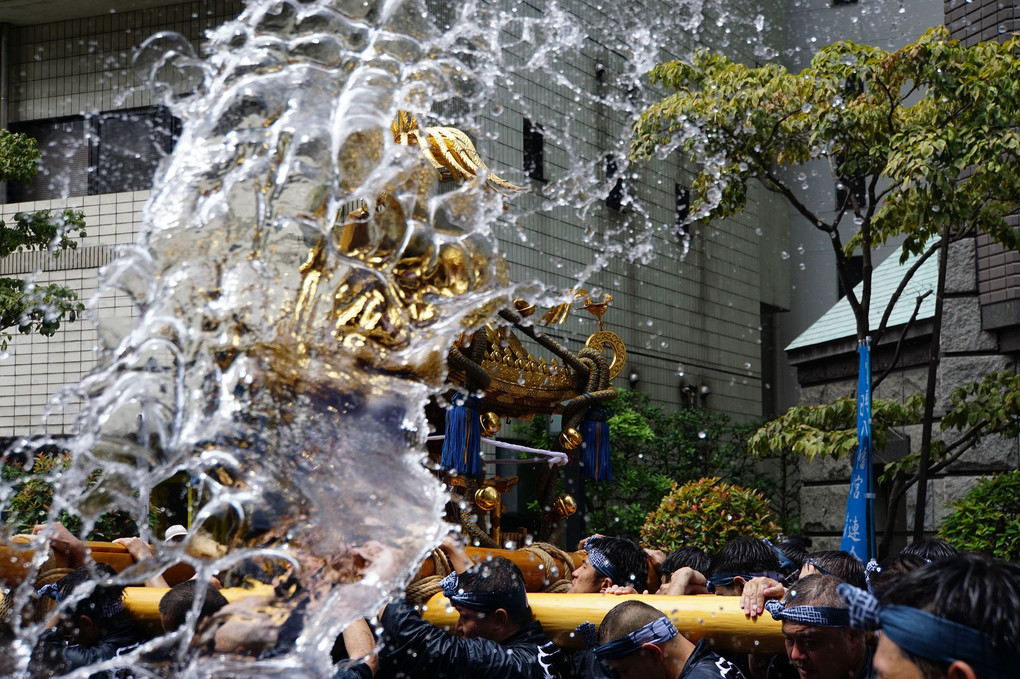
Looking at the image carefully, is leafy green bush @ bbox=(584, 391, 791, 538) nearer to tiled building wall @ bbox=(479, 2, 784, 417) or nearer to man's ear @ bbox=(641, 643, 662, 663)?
tiled building wall @ bbox=(479, 2, 784, 417)

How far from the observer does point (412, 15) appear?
15.4ft

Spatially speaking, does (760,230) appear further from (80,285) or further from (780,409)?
(80,285)

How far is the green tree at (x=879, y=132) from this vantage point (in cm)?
786

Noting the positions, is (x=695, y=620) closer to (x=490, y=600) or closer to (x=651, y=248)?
(x=490, y=600)

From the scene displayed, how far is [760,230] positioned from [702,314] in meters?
2.45

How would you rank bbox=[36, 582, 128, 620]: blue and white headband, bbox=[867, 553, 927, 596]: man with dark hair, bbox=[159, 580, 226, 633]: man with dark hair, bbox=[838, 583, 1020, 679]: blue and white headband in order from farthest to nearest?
bbox=[36, 582, 128, 620]: blue and white headband → bbox=[867, 553, 927, 596]: man with dark hair → bbox=[159, 580, 226, 633]: man with dark hair → bbox=[838, 583, 1020, 679]: blue and white headband

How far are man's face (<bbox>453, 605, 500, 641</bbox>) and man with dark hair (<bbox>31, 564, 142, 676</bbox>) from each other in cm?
144

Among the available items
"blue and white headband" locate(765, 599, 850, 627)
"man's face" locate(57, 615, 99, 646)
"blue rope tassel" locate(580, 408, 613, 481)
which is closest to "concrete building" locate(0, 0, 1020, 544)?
"blue rope tassel" locate(580, 408, 613, 481)

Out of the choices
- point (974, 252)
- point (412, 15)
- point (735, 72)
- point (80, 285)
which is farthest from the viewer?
point (80, 285)

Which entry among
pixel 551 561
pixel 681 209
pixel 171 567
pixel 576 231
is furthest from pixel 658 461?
pixel 171 567

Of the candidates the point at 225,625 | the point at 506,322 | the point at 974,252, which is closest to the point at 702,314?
the point at 974,252

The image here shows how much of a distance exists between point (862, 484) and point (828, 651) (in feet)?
16.6

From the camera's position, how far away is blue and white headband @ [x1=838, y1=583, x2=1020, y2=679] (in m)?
2.05

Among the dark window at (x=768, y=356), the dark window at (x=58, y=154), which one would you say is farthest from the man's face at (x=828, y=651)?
the dark window at (x=768, y=356)
